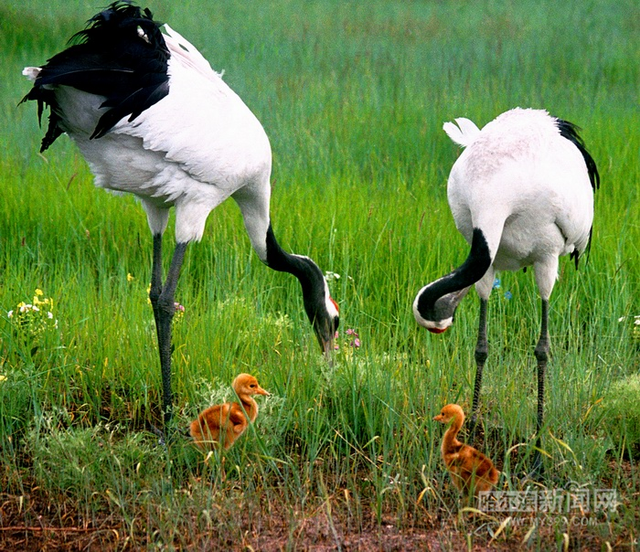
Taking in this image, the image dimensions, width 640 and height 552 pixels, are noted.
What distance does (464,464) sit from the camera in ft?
11.9

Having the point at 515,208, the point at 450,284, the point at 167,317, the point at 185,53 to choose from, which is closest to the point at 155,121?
the point at 185,53

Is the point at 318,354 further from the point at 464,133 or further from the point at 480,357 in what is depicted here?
the point at 464,133

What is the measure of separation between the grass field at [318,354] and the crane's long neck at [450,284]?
10.5 inches

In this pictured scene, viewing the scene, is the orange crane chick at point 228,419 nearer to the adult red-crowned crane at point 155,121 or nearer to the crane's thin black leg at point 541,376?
the adult red-crowned crane at point 155,121

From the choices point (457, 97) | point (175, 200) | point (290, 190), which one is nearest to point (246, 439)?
point (175, 200)

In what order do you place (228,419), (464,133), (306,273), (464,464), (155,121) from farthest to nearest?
(306,273), (464,133), (155,121), (228,419), (464,464)

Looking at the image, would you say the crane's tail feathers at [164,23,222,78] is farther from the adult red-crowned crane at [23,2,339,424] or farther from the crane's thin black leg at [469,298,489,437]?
the crane's thin black leg at [469,298,489,437]

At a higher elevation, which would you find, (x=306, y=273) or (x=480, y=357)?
(x=306, y=273)

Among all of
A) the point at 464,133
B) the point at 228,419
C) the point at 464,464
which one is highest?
the point at 464,133

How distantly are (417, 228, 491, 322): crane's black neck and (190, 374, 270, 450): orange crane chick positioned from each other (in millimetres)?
874

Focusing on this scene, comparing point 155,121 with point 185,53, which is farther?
point 185,53

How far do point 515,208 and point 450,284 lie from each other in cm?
44

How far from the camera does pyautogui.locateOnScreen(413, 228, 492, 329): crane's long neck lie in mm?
4109

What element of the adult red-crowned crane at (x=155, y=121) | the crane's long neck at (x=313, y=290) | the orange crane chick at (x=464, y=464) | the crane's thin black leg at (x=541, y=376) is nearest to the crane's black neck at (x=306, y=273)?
the crane's long neck at (x=313, y=290)
